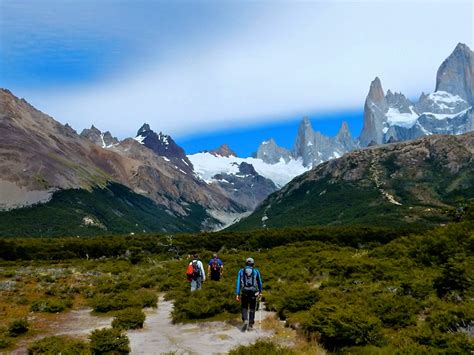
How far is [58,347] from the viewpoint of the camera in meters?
16.6

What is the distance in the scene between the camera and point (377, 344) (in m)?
15.3

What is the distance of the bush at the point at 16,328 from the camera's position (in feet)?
68.5

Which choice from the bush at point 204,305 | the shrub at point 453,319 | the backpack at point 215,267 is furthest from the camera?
the backpack at point 215,267

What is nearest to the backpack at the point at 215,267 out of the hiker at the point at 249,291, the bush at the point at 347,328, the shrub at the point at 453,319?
the hiker at the point at 249,291

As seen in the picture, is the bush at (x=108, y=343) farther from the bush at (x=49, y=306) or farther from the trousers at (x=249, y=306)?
the bush at (x=49, y=306)

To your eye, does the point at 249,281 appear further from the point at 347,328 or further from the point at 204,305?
the point at 347,328

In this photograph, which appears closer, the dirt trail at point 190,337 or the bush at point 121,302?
the dirt trail at point 190,337

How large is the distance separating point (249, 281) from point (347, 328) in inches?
246

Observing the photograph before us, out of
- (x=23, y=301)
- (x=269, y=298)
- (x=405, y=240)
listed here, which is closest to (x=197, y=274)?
(x=269, y=298)

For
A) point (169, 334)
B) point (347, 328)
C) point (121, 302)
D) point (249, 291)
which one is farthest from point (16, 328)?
point (347, 328)

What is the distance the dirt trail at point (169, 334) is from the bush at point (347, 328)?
297 centimetres

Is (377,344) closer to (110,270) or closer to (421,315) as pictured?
(421,315)

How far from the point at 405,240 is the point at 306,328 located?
98.4 ft

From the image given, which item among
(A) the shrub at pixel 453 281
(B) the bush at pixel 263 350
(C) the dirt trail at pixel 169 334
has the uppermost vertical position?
(A) the shrub at pixel 453 281
